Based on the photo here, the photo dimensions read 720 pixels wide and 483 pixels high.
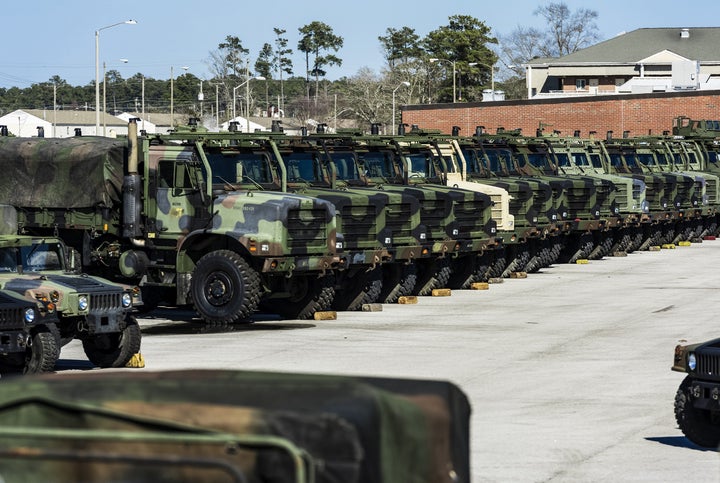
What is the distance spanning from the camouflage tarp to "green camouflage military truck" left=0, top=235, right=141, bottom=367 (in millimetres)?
11115

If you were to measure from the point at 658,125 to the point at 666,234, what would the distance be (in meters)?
24.9

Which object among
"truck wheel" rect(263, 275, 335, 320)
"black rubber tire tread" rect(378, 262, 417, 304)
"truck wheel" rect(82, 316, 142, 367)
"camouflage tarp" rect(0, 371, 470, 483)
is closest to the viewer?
"camouflage tarp" rect(0, 371, 470, 483)

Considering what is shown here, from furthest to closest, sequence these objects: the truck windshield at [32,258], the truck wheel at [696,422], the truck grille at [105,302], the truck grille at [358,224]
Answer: the truck grille at [358,224] < the truck windshield at [32,258] < the truck grille at [105,302] < the truck wheel at [696,422]

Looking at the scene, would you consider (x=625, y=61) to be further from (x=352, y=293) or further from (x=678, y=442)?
(x=678, y=442)

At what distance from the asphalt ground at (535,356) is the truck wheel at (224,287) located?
0.97 ft

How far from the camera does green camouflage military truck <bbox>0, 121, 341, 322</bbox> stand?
66.1ft

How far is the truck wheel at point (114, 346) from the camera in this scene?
52.7ft

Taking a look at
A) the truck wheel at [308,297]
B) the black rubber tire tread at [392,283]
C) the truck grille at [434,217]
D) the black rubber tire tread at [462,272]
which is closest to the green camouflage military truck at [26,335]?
the truck wheel at [308,297]

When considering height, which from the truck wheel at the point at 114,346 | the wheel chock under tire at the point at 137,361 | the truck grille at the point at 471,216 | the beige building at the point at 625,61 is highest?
the beige building at the point at 625,61

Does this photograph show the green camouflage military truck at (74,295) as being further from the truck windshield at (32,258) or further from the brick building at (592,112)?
the brick building at (592,112)

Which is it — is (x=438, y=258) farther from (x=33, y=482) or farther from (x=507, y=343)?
(x=33, y=482)

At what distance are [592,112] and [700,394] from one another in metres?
53.3

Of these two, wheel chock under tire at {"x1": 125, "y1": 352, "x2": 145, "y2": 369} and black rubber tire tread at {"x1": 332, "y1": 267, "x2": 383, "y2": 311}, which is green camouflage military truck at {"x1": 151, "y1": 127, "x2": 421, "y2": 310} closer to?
black rubber tire tread at {"x1": 332, "y1": 267, "x2": 383, "y2": 311}

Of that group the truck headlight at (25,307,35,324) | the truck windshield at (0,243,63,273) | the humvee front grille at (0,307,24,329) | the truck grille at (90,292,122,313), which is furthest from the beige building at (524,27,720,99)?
the humvee front grille at (0,307,24,329)
